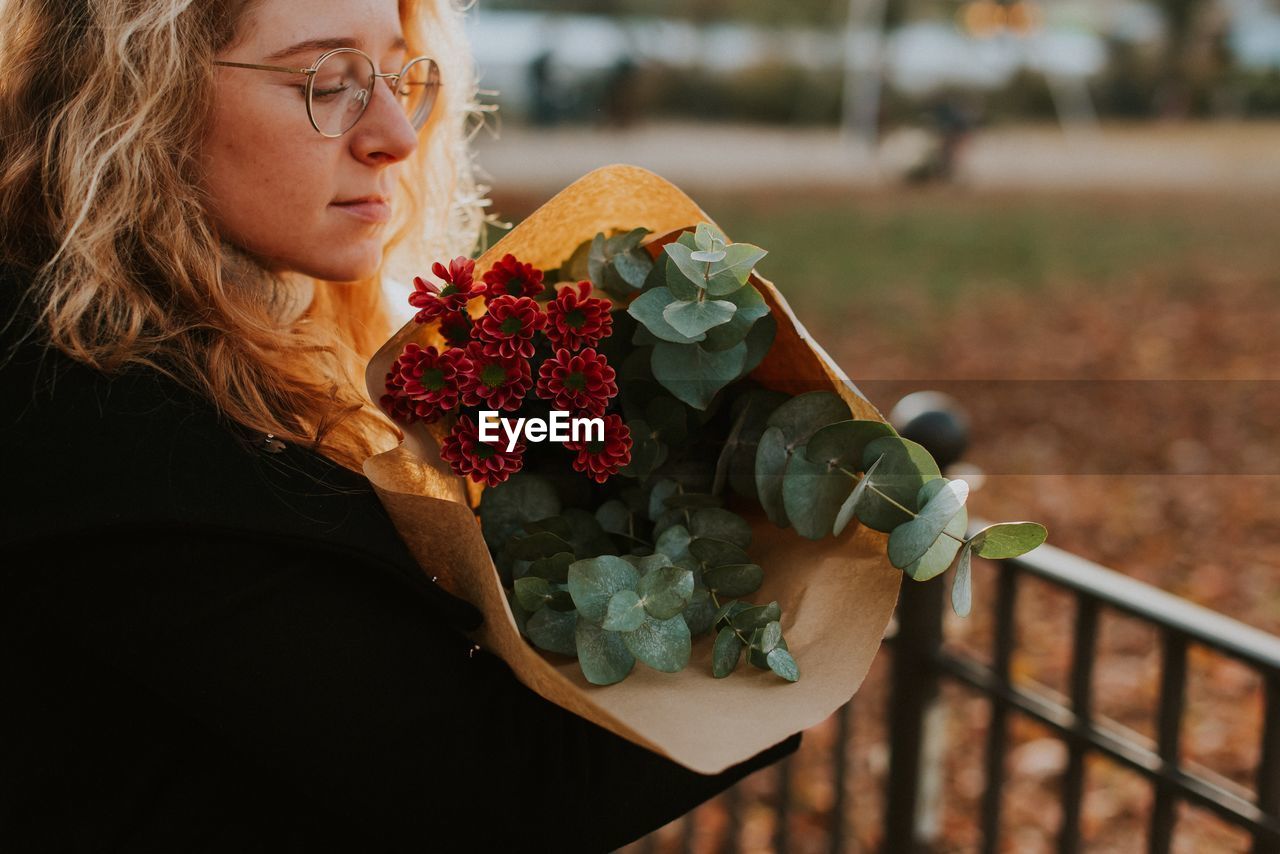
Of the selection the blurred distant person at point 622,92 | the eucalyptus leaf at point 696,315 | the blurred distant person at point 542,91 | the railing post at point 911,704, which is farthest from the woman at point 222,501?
the blurred distant person at point 622,92

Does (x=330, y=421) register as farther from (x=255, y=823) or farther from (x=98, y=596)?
(x=255, y=823)

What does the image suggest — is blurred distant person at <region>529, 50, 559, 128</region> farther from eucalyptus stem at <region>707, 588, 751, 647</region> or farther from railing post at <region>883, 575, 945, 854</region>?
eucalyptus stem at <region>707, 588, 751, 647</region>

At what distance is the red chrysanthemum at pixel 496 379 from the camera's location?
3.32 feet

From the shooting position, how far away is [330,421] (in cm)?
116

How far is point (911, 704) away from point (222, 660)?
1460mm

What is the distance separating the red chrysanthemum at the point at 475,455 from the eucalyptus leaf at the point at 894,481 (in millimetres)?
304

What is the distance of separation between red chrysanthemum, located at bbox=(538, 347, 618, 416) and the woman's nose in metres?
0.40

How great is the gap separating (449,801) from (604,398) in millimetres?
391

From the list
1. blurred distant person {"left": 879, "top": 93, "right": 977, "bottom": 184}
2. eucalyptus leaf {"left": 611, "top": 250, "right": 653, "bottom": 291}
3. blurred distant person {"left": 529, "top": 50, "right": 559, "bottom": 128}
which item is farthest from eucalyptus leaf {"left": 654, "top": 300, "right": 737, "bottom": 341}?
blurred distant person {"left": 879, "top": 93, "right": 977, "bottom": 184}

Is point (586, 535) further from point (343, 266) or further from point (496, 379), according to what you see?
point (343, 266)

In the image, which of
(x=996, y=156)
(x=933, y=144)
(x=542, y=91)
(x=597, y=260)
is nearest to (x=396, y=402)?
(x=597, y=260)

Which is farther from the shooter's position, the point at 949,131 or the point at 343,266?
the point at 949,131

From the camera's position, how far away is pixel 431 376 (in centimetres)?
101

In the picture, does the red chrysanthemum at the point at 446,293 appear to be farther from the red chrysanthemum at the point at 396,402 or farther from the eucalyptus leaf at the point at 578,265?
the eucalyptus leaf at the point at 578,265
